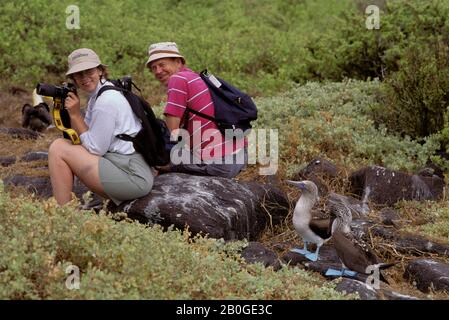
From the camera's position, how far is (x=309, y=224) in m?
5.91

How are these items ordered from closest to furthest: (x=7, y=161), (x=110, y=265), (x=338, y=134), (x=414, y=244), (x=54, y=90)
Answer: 1. (x=110, y=265)
2. (x=54, y=90)
3. (x=414, y=244)
4. (x=7, y=161)
5. (x=338, y=134)

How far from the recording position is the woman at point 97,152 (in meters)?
5.95

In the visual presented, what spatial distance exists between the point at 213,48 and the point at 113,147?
908 cm

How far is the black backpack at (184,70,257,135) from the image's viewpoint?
258 inches

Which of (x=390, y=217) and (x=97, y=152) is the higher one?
(x=97, y=152)

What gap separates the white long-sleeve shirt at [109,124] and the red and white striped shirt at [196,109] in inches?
19.5

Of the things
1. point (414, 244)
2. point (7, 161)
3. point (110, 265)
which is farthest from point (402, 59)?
point (110, 265)

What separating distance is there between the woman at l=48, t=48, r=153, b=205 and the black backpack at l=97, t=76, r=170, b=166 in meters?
0.04

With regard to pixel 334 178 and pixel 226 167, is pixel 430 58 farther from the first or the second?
pixel 226 167

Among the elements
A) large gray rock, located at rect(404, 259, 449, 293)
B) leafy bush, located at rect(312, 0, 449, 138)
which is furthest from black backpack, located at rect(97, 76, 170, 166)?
leafy bush, located at rect(312, 0, 449, 138)

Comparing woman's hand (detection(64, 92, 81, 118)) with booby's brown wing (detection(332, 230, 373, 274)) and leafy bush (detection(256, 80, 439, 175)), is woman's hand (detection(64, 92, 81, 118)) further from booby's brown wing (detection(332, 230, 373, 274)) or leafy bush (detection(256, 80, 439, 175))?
leafy bush (detection(256, 80, 439, 175))

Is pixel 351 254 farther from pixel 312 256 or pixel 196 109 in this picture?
pixel 196 109

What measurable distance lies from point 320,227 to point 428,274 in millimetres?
842
